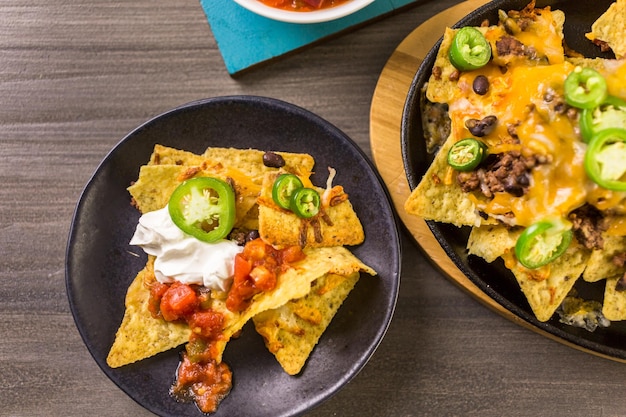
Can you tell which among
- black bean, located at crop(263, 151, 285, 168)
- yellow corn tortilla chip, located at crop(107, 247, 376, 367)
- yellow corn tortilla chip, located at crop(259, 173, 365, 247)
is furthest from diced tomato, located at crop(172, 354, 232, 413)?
black bean, located at crop(263, 151, 285, 168)

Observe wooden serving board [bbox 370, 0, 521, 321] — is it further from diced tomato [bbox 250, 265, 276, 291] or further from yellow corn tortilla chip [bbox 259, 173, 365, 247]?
diced tomato [bbox 250, 265, 276, 291]

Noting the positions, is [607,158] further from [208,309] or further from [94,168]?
[94,168]

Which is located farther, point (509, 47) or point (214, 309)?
point (214, 309)

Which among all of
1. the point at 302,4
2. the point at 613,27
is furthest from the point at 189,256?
the point at 613,27

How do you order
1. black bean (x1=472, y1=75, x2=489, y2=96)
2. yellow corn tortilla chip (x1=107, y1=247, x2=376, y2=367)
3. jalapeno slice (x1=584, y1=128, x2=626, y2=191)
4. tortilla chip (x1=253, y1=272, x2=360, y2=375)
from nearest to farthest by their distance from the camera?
jalapeno slice (x1=584, y1=128, x2=626, y2=191), black bean (x1=472, y1=75, x2=489, y2=96), yellow corn tortilla chip (x1=107, y1=247, x2=376, y2=367), tortilla chip (x1=253, y1=272, x2=360, y2=375)

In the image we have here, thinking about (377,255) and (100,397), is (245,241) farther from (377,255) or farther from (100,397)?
(100,397)

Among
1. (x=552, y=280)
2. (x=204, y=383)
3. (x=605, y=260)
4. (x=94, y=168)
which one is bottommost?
(x=204, y=383)

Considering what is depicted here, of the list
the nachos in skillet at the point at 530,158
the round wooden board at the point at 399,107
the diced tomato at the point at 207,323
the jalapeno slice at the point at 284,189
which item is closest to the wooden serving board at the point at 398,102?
the round wooden board at the point at 399,107
